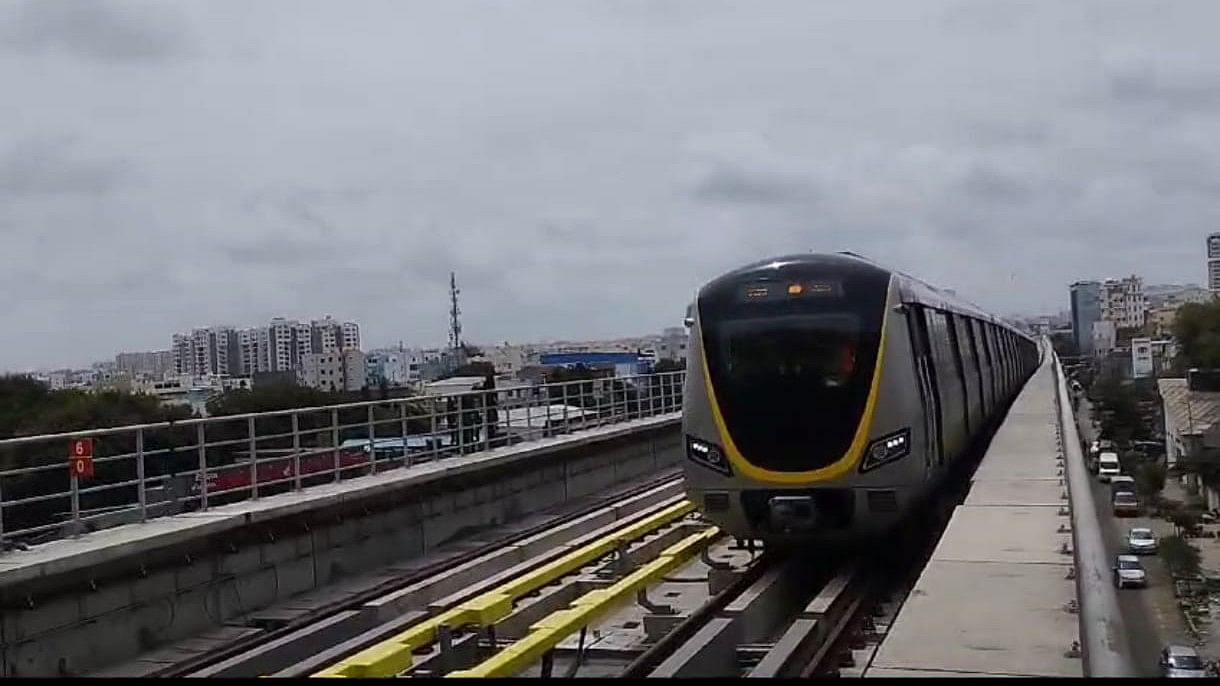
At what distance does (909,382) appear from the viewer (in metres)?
11.8

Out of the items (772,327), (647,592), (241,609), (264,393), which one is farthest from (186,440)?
(264,393)

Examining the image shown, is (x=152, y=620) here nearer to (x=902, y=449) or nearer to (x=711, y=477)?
(x=711, y=477)

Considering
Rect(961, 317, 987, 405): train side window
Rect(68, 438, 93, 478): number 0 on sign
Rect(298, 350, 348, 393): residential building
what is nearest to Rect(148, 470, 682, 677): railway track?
Rect(68, 438, 93, 478): number 0 on sign

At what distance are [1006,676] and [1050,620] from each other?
1.23m

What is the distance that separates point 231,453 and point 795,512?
22.5 ft

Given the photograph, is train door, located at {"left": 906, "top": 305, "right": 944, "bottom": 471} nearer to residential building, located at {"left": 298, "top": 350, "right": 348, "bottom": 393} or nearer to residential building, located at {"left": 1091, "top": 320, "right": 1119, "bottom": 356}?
residential building, located at {"left": 298, "top": 350, "right": 348, "bottom": 393}

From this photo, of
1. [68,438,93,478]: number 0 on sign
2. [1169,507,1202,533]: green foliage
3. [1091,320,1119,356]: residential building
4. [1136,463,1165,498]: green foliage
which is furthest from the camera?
[1091,320,1119,356]: residential building

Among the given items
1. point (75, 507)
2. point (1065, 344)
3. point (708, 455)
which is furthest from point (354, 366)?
point (1065, 344)

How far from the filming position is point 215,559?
1091 centimetres

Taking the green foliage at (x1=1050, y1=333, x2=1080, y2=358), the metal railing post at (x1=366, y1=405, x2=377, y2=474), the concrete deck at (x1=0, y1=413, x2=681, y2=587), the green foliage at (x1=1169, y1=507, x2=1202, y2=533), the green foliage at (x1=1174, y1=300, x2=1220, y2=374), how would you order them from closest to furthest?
the concrete deck at (x1=0, y1=413, x2=681, y2=587) < the metal railing post at (x1=366, y1=405, x2=377, y2=474) < the green foliage at (x1=1169, y1=507, x2=1202, y2=533) < the green foliage at (x1=1174, y1=300, x2=1220, y2=374) < the green foliage at (x1=1050, y1=333, x2=1080, y2=358)

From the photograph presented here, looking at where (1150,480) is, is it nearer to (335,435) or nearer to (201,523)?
(335,435)

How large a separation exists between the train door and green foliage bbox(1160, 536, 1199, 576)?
53.0 ft

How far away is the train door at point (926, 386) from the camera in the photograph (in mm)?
12258

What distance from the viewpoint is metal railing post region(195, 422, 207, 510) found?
38.7ft
